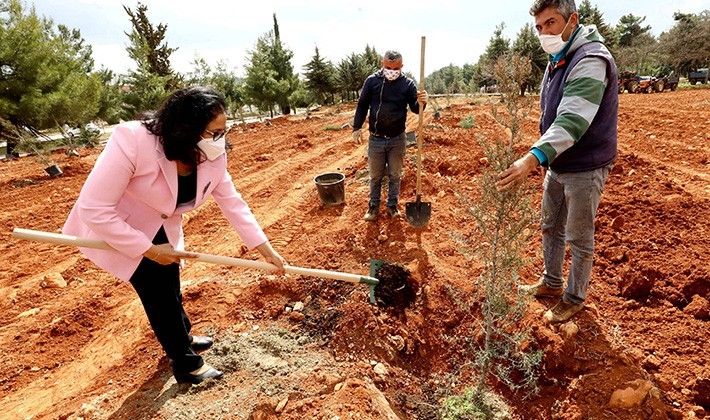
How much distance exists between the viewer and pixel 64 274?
4.24 m

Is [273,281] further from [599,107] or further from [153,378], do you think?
[599,107]

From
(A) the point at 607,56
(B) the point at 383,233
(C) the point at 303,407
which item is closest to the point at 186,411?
(C) the point at 303,407

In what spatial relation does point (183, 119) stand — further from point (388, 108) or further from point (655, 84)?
point (655, 84)

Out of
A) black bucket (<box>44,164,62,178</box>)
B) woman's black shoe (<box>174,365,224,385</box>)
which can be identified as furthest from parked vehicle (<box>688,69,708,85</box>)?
black bucket (<box>44,164,62,178</box>)

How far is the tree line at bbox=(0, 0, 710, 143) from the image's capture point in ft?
40.2

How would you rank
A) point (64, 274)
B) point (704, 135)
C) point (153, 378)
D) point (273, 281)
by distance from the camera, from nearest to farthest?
1. point (153, 378)
2. point (273, 281)
3. point (64, 274)
4. point (704, 135)

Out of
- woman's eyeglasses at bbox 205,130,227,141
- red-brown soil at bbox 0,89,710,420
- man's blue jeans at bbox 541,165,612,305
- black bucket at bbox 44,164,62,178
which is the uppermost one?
woman's eyeglasses at bbox 205,130,227,141

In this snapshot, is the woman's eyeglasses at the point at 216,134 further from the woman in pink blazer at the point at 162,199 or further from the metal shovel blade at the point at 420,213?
the metal shovel blade at the point at 420,213

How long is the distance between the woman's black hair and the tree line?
236 centimetres

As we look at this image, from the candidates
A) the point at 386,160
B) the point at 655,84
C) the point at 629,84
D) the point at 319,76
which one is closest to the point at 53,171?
the point at 386,160

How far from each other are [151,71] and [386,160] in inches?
738

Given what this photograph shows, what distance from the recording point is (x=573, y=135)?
6.60ft

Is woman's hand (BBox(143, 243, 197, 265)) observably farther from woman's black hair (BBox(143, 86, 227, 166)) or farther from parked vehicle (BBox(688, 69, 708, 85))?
parked vehicle (BBox(688, 69, 708, 85))

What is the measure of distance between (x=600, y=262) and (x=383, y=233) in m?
2.17
